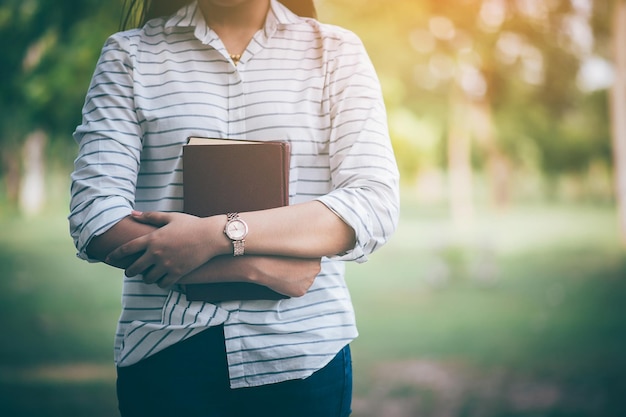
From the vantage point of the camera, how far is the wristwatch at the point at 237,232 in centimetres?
91

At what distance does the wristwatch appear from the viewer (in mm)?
909

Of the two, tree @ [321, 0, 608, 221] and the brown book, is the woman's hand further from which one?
tree @ [321, 0, 608, 221]

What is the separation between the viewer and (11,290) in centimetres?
406

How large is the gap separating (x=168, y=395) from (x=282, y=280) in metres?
0.26

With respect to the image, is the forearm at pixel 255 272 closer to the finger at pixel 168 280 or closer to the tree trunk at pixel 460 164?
the finger at pixel 168 280

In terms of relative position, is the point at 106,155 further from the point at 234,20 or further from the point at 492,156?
the point at 492,156

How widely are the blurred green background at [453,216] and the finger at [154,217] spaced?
10.1ft

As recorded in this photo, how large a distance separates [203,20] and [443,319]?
3.37 m

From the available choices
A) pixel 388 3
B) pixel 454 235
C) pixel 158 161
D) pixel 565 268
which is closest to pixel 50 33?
pixel 388 3

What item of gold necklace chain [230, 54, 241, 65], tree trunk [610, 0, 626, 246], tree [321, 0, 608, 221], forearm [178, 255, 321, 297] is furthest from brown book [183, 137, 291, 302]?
tree trunk [610, 0, 626, 246]

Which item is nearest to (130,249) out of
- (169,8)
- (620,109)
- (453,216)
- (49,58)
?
(169,8)

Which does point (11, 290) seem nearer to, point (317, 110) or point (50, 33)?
point (50, 33)

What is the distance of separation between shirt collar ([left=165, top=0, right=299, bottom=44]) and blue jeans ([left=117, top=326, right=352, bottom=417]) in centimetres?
52

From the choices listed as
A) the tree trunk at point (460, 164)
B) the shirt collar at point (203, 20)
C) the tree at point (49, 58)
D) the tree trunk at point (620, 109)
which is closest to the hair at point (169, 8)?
the shirt collar at point (203, 20)
